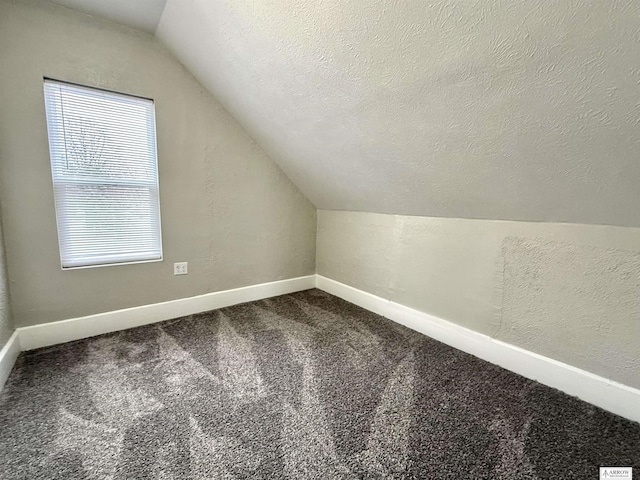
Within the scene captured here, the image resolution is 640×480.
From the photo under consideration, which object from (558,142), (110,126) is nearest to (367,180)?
(558,142)

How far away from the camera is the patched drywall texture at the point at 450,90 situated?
0.96 metres

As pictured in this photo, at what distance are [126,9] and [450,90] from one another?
2176 mm

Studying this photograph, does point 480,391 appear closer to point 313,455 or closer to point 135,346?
point 313,455

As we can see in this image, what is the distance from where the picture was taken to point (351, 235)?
2998mm

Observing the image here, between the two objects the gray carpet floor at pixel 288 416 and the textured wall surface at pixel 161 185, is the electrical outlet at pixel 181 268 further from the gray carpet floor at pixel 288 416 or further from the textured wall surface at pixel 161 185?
the gray carpet floor at pixel 288 416

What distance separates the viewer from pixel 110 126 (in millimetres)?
2141

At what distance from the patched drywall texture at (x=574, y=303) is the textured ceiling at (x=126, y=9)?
2794mm

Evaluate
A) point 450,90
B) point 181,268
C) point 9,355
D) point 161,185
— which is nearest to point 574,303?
point 450,90

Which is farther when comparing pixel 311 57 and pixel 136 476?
pixel 311 57

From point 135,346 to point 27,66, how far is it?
195cm

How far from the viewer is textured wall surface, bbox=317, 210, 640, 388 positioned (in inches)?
57.6

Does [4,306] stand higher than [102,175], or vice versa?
[102,175]

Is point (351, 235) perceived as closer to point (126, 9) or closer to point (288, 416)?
A: point (288, 416)

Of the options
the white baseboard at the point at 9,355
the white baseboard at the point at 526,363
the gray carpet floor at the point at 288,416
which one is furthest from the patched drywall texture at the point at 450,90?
the white baseboard at the point at 9,355
